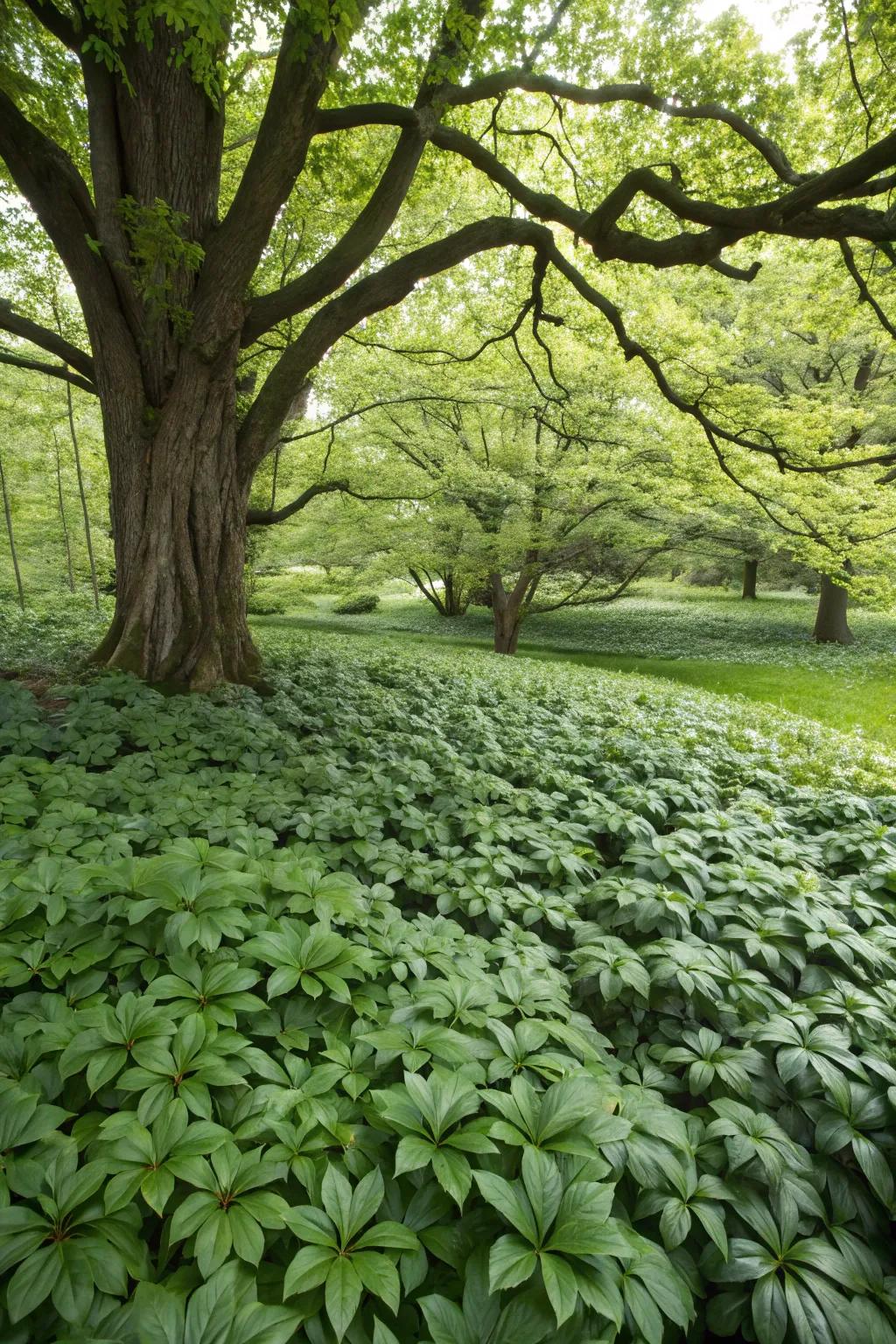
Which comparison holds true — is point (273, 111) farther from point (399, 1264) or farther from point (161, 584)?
point (399, 1264)

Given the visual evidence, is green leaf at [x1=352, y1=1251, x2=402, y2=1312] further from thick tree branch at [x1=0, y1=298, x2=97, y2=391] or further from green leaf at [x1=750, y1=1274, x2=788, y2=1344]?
thick tree branch at [x1=0, y1=298, x2=97, y2=391]

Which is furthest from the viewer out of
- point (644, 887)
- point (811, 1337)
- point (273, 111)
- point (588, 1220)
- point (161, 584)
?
point (161, 584)

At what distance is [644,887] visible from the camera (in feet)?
9.11

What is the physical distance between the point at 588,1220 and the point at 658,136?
10.8 m

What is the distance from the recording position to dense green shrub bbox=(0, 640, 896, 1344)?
1169 millimetres

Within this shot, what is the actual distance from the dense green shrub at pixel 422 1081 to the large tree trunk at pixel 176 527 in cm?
251

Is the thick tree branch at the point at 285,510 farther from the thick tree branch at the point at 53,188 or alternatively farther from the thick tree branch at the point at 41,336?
the thick tree branch at the point at 53,188

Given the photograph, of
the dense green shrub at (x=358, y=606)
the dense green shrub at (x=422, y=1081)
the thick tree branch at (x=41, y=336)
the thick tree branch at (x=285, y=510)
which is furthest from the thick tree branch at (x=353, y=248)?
the dense green shrub at (x=358, y=606)

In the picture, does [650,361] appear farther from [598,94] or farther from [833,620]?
[833,620]

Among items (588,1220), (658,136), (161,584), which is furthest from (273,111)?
(588,1220)

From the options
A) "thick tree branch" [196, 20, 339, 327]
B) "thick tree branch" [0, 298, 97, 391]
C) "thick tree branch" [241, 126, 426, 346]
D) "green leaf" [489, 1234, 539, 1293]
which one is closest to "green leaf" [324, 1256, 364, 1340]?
"green leaf" [489, 1234, 539, 1293]

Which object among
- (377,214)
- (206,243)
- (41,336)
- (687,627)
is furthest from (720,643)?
(41,336)

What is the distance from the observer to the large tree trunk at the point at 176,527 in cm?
558

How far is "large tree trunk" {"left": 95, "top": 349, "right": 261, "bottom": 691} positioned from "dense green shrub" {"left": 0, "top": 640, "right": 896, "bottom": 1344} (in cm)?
251
